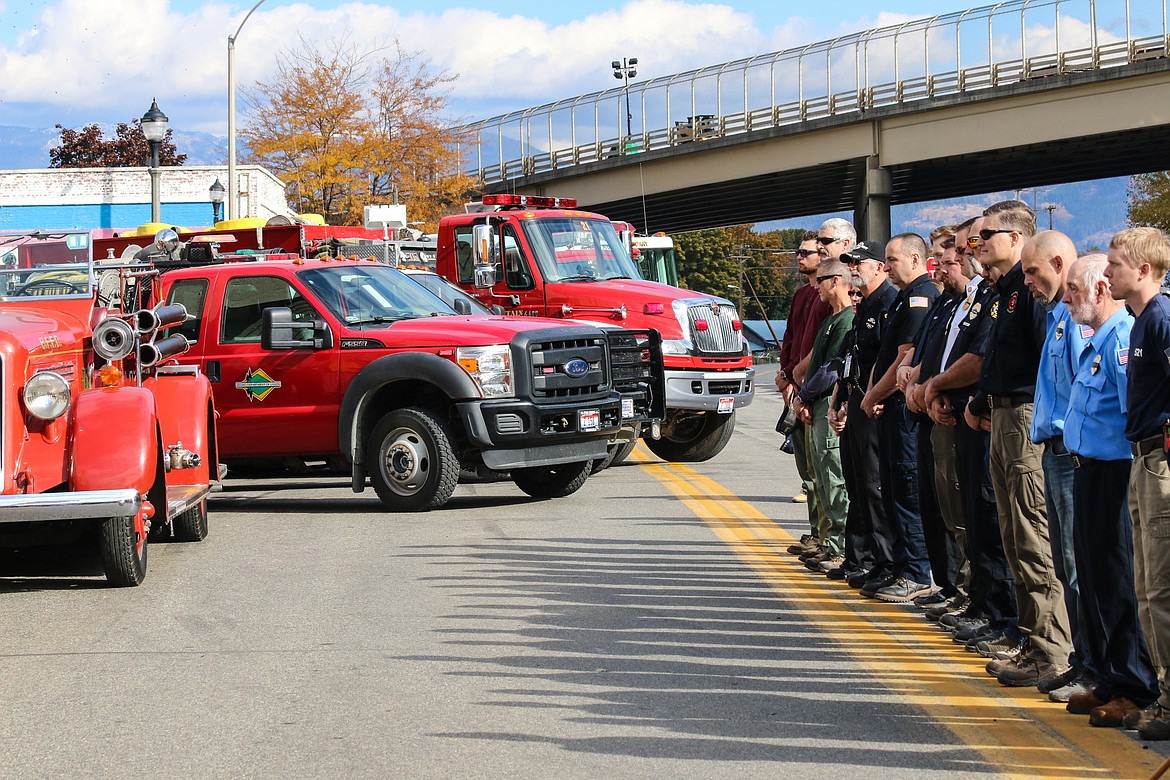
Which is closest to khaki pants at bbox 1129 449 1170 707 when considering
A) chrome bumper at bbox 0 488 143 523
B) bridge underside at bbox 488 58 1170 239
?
chrome bumper at bbox 0 488 143 523

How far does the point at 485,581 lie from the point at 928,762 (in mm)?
4379

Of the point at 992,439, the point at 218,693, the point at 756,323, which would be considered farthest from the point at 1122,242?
the point at 756,323

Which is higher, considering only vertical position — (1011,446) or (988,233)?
(988,233)

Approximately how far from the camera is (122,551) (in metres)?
9.08

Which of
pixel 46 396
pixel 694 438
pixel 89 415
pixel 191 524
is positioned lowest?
pixel 191 524

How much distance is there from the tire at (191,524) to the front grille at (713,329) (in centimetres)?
705

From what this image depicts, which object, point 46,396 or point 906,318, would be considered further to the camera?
point 46,396

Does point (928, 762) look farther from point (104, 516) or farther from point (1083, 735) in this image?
point (104, 516)

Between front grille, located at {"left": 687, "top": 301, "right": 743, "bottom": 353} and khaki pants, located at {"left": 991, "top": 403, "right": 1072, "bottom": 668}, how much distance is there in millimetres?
10299

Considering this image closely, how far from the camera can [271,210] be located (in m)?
45.9

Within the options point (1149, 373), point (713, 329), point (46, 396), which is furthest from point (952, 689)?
point (713, 329)

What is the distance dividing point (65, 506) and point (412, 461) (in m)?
4.67

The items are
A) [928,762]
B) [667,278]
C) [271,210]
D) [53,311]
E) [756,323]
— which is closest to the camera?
[928,762]

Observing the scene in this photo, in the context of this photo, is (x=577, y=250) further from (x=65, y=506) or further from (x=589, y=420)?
(x=65, y=506)
